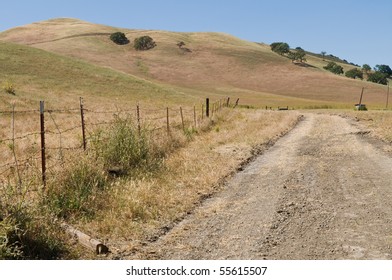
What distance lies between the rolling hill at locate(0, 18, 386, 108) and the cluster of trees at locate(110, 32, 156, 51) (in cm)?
220

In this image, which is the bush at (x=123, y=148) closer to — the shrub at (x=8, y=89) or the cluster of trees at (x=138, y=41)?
the shrub at (x=8, y=89)

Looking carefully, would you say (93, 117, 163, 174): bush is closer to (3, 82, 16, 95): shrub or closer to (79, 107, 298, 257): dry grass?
(79, 107, 298, 257): dry grass

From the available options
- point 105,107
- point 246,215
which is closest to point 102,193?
point 246,215

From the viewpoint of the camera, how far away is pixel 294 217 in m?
8.62

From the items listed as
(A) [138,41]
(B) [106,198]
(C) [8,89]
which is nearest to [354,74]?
(A) [138,41]

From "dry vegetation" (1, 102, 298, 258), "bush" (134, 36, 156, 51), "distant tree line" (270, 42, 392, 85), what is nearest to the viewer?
"dry vegetation" (1, 102, 298, 258)

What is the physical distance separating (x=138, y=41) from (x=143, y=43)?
60.6 inches

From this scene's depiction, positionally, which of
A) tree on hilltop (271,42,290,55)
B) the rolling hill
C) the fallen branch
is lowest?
the fallen branch

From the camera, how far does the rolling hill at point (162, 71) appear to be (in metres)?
54.3

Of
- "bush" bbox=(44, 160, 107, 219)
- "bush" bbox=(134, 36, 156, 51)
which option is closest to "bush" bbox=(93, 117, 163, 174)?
"bush" bbox=(44, 160, 107, 219)

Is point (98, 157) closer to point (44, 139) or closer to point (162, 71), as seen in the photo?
point (44, 139)

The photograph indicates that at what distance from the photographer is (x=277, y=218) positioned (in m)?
8.58

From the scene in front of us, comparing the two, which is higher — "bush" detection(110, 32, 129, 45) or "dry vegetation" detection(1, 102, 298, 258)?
"bush" detection(110, 32, 129, 45)

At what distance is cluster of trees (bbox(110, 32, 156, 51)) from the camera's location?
12219 centimetres
